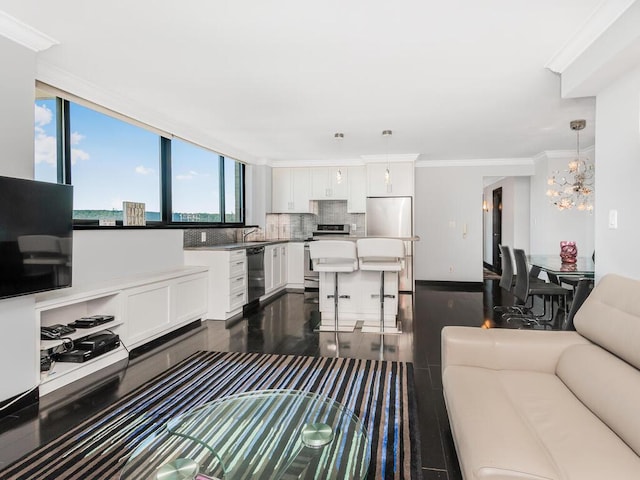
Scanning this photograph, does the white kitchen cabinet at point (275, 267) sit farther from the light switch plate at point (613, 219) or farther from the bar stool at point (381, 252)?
the light switch plate at point (613, 219)

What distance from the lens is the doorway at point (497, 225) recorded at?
32.8 feet

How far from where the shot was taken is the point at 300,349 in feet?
12.4

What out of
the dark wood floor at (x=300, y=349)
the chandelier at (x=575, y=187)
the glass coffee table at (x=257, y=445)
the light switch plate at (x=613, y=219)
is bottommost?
the dark wood floor at (x=300, y=349)

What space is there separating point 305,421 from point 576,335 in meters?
1.57

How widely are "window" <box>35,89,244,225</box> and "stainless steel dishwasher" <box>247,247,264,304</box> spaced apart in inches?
36.6

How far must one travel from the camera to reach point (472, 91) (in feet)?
12.3

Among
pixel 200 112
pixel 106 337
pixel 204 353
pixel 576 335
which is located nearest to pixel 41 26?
pixel 200 112

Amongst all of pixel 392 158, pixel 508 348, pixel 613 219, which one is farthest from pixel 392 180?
pixel 508 348

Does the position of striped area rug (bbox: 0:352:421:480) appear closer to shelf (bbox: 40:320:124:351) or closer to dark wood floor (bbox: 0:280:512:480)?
dark wood floor (bbox: 0:280:512:480)

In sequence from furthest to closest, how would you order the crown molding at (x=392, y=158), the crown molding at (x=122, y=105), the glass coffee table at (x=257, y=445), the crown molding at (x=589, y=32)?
1. the crown molding at (x=392, y=158)
2. the crown molding at (x=122, y=105)
3. the crown molding at (x=589, y=32)
4. the glass coffee table at (x=257, y=445)

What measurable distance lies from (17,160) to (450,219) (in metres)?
6.83

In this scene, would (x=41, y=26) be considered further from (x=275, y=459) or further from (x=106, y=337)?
(x=275, y=459)

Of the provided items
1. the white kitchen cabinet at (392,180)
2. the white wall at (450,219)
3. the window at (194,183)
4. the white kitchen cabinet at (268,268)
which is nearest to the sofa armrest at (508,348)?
the window at (194,183)

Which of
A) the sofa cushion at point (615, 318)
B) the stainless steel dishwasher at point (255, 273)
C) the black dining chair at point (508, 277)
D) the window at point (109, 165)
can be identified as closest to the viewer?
the sofa cushion at point (615, 318)
